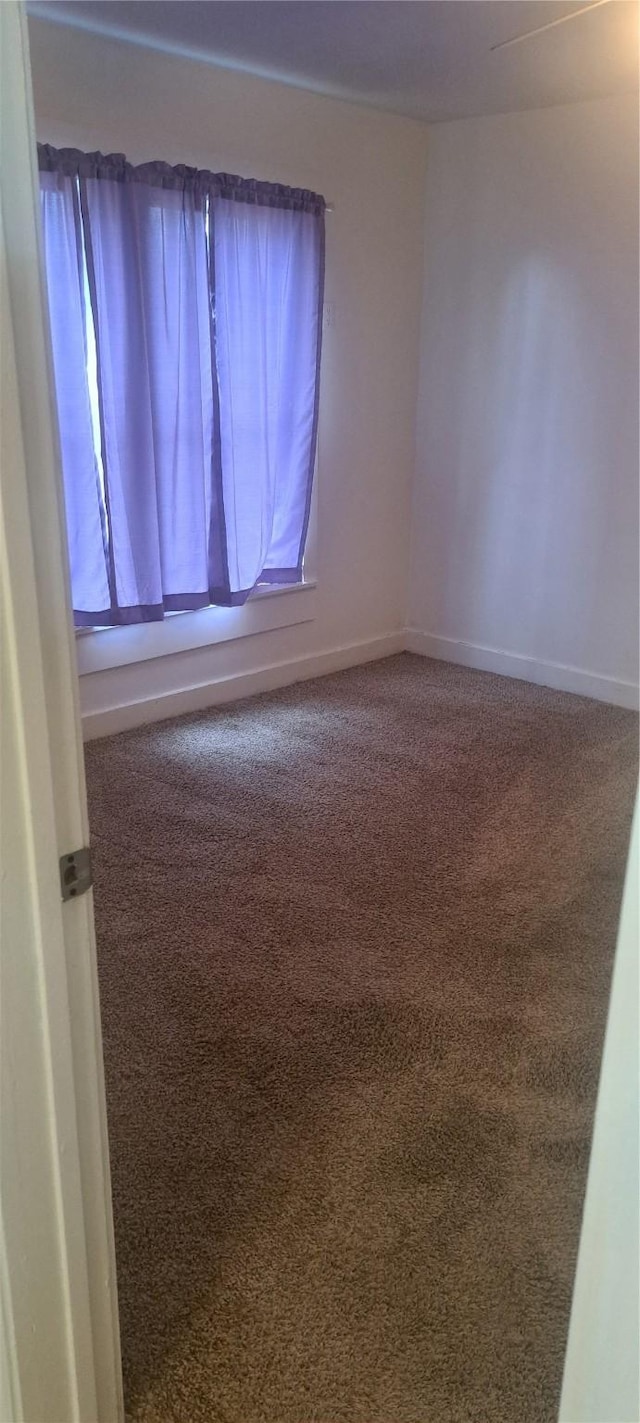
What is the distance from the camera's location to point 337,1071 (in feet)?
6.77

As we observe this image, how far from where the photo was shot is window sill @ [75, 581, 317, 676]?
357cm

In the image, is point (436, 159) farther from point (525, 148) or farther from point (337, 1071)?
point (337, 1071)

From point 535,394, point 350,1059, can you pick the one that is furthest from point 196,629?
point 350,1059

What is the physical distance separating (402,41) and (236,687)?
7.50 ft

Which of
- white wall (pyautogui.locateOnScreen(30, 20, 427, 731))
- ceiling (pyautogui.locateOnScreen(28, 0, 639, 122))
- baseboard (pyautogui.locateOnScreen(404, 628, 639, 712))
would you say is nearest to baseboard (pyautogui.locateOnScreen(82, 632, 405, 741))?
white wall (pyautogui.locateOnScreen(30, 20, 427, 731))

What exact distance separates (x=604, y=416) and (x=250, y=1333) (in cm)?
342

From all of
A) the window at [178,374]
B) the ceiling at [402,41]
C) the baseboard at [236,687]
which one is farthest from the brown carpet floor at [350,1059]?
the ceiling at [402,41]

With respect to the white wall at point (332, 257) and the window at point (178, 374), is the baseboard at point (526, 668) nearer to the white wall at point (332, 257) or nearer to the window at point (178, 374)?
the white wall at point (332, 257)

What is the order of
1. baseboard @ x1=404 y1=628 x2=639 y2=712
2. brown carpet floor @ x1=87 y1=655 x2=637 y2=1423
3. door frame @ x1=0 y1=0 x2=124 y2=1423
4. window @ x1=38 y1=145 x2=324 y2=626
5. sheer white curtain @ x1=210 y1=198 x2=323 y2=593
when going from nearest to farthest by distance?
door frame @ x1=0 y1=0 x2=124 y2=1423 < brown carpet floor @ x1=87 y1=655 x2=637 y2=1423 < window @ x1=38 y1=145 x2=324 y2=626 < sheer white curtain @ x1=210 y1=198 x2=323 y2=593 < baseboard @ x1=404 y1=628 x2=639 y2=712

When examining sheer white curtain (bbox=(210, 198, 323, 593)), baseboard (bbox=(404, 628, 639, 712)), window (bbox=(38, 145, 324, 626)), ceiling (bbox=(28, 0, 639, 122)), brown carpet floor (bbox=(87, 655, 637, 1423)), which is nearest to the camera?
brown carpet floor (bbox=(87, 655, 637, 1423))

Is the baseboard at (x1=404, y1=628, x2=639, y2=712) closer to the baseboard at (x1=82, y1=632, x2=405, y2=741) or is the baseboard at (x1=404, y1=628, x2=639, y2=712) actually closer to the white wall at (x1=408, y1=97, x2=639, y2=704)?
the white wall at (x1=408, y1=97, x2=639, y2=704)

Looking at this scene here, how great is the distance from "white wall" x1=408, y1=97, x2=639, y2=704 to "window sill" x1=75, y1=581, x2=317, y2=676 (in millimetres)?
820

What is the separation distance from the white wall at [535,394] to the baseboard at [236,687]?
0.42 m

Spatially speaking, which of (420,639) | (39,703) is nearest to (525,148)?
(420,639)
